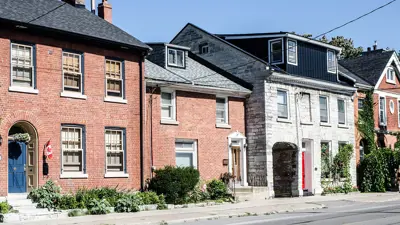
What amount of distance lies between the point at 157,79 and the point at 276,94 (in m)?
8.17

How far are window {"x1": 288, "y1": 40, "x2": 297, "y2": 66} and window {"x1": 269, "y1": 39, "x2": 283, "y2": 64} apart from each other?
1.65ft

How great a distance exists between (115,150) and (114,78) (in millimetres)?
3121

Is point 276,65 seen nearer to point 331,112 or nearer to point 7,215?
point 331,112

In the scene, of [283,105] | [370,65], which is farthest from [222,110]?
[370,65]

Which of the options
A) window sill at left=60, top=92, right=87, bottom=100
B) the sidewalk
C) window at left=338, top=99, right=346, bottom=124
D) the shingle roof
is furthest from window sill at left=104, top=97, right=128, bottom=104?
the shingle roof

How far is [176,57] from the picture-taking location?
106 feet

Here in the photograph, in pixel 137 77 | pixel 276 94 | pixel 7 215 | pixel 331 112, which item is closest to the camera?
pixel 7 215

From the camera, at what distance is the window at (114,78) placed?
26.1 metres

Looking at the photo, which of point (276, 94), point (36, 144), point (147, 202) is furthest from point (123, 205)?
point (276, 94)

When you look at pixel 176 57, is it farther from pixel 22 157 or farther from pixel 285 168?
pixel 22 157

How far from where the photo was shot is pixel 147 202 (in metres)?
25.0

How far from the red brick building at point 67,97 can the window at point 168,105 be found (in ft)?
6.30

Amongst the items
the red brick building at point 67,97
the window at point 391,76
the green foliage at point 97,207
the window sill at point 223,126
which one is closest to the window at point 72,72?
the red brick building at point 67,97

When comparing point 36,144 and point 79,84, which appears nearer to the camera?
point 36,144
